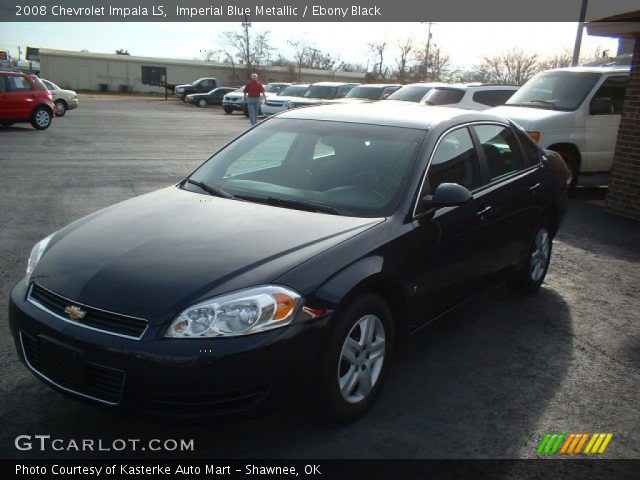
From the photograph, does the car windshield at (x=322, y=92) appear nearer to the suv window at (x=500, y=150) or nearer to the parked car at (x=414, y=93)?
the parked car at (x=414, y=93)

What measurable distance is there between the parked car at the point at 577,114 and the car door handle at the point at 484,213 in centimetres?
600

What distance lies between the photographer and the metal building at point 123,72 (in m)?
60.6

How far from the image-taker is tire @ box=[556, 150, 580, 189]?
10.5m

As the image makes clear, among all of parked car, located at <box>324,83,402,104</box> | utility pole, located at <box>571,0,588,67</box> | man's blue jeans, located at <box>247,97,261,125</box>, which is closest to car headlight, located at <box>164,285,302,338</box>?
man's blue jeans, located at <box>247,97,261,125</box>

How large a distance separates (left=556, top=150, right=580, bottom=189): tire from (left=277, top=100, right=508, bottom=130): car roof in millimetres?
6054

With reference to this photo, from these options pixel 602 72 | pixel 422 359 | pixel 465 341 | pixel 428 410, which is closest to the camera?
pixel 428 410

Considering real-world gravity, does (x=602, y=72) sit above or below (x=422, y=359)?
above

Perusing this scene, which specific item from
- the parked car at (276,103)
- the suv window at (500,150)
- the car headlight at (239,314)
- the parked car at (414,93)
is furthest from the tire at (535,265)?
the parked car at (276,103)

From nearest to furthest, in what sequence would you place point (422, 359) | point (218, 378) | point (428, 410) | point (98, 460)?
point (218, 378) → point (98, 460) → point (428, 410) → point (422, 359)

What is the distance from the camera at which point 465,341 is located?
461cm

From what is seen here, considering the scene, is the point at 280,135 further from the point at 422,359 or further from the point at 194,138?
the point at 194,138

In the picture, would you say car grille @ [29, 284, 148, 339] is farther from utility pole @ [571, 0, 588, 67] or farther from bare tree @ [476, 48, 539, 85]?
bare tree @ [476, 48, 539, 85]

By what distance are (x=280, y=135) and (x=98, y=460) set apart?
2608 millimetres

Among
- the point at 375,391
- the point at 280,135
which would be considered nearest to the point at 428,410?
the point at 375,391
